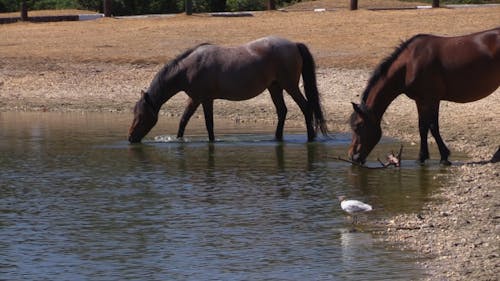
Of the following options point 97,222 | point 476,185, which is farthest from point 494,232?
point 97,222

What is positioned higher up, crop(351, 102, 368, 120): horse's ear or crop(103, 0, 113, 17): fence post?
crop(351, 102, 368, 120): horse's ear

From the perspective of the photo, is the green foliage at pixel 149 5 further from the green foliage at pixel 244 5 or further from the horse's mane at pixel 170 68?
the horse's mane at pixel 170 68

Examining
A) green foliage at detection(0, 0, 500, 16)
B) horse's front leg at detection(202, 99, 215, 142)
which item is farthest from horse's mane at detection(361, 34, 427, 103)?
green foliage at detection(0, 0, 500, 16)

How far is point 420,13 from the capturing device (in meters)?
31.4

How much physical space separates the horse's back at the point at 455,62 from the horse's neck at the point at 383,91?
0.62 ft

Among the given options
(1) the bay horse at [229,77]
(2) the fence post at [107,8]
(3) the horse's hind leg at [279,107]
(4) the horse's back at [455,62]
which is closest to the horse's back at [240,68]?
(1) the bay horse at [229,77]

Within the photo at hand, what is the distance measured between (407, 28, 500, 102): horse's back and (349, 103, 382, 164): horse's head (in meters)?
0.65

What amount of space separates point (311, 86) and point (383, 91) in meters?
3.37

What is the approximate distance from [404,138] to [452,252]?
8.08m

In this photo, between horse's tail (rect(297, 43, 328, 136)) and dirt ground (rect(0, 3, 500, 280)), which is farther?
horse's tail (rect(297, 43, 328, 136))

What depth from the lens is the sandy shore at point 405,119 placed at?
369 inches

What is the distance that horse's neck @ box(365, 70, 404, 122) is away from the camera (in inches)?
554

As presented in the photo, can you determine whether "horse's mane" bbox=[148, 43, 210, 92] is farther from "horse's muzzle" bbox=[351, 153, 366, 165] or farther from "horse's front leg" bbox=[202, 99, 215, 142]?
"horse's muzzle" bbox=[351, 153, 366, 165]

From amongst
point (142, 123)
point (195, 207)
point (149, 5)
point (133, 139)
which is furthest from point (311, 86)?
point (149, 5)
